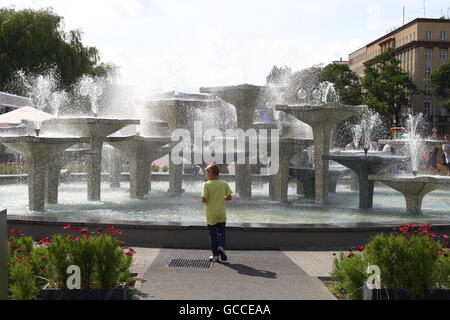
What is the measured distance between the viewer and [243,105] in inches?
604

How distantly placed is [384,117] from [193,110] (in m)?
48.7

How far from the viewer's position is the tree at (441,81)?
66562 mm

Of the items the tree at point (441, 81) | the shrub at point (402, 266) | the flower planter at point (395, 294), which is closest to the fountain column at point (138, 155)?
the shrub at point (402, 266)

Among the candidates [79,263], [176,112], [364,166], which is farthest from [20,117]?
[79,263]

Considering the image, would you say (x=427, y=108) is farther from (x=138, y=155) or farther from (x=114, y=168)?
(x=138, y=155)

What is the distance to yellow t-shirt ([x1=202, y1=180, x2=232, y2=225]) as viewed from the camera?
736 centimetres

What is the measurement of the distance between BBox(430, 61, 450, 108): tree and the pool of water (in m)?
54.1

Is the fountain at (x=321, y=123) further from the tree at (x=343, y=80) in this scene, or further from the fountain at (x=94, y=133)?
the tree at (x=343, y=80)

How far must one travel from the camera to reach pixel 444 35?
79062 millimetres

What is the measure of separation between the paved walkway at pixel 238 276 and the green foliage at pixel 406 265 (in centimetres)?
63

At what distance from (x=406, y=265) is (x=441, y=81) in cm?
6674

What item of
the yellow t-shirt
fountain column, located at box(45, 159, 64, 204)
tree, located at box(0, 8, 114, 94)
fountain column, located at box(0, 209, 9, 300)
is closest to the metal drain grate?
the yellow t-shirt

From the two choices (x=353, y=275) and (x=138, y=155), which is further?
(x=138, y=155)
